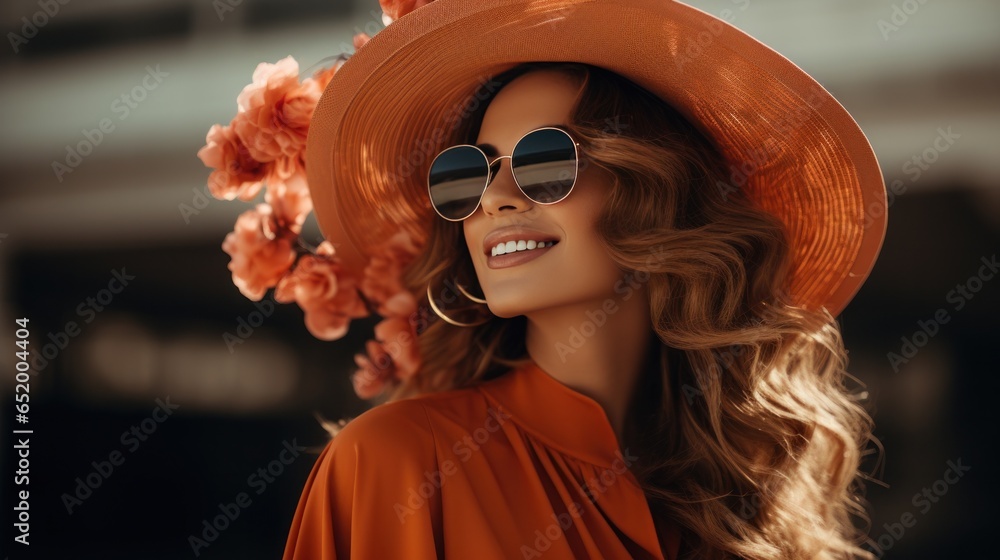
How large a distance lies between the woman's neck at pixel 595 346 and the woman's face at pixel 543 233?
30 millimetres

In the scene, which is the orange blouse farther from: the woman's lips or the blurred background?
the blurred background

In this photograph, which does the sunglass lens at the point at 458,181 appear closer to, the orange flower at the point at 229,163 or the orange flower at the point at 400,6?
the orange flower at the point at 400,6

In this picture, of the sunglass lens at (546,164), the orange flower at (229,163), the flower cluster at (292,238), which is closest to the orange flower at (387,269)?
the flower cluster at (292,238)

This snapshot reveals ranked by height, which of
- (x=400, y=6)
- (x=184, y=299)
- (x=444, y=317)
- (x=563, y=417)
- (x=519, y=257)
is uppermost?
(x=400, y=6)

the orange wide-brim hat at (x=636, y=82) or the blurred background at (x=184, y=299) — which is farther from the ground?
the orange wide-brim hat at (x=636, y=82)

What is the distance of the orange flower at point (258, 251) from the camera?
1835 mm

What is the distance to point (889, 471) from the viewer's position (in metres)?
4.23

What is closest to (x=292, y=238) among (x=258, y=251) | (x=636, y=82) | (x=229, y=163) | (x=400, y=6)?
(x=258, y=251)

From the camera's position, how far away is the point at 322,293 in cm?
191

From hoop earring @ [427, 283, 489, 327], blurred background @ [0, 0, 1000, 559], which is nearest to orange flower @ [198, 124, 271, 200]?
hoop earring @ [427, 283, 489, 327]

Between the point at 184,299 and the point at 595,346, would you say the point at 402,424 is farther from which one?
the point at 184,299

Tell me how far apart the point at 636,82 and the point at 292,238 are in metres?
0.80

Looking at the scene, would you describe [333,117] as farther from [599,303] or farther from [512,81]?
[599,303]

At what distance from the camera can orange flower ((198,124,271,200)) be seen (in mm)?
1748
